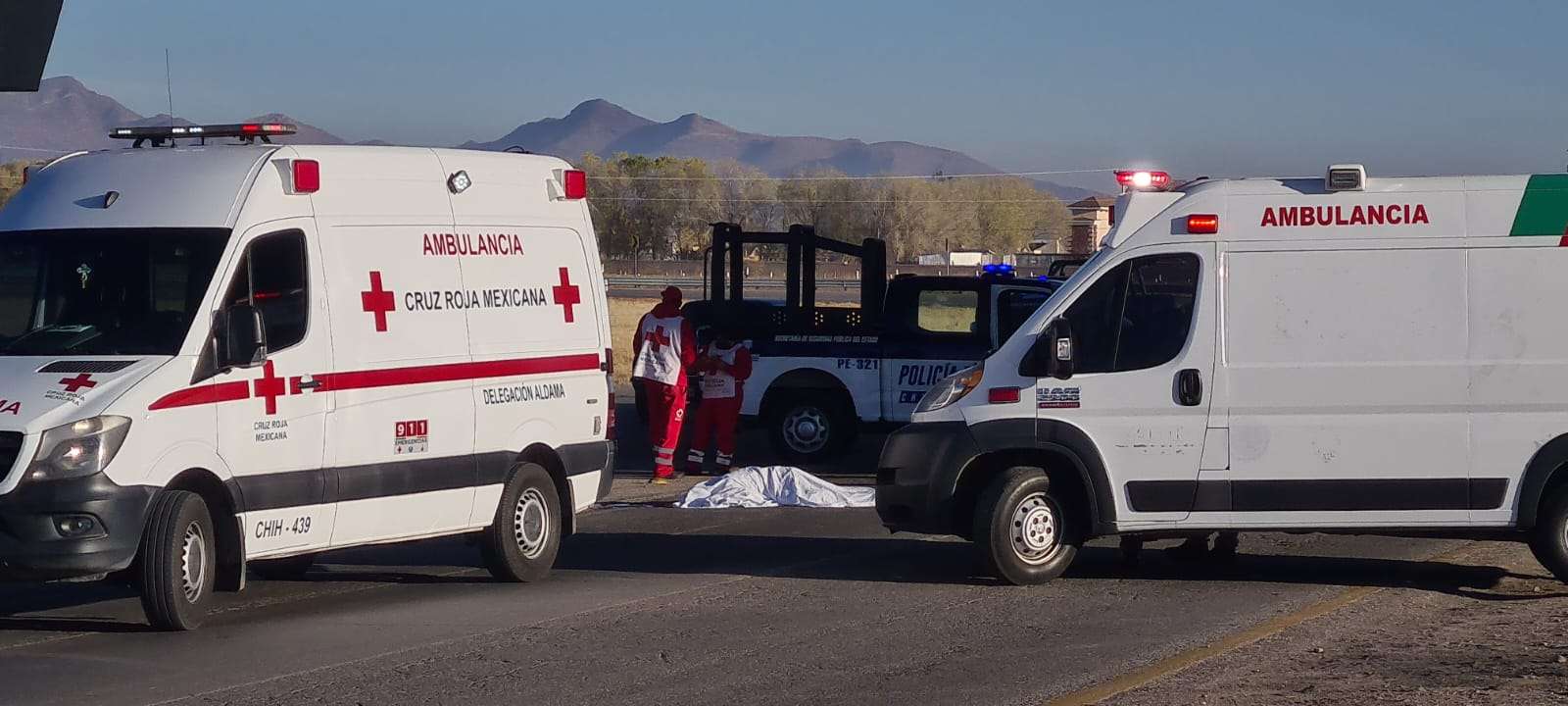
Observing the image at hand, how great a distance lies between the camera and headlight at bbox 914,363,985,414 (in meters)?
10.6

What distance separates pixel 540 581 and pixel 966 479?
268 cm

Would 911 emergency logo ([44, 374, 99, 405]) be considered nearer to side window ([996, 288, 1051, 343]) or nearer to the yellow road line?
the yellow road line

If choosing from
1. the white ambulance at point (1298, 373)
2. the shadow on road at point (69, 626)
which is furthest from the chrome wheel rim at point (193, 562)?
the white ambulance at point (1298, 373)

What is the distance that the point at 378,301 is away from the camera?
1004cm

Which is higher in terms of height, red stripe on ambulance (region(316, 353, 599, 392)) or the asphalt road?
red stripe on ambulance (region(316, 353, 599, 392))

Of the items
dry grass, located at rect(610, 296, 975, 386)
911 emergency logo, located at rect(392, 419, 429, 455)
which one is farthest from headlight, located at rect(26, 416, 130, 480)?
dry grass, located at rect(610, 296, 975, 386)

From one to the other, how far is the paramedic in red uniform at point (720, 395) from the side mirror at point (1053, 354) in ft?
23.9

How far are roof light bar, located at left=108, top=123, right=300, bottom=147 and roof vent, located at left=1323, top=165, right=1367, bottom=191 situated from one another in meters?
6.03

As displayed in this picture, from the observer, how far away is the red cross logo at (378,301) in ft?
32.8

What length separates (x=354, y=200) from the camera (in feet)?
33.2

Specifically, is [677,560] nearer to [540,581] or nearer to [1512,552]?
[540,581]

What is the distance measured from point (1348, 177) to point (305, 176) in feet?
19.0

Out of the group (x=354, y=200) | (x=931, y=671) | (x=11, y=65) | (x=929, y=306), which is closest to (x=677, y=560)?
(x=354, y=200)

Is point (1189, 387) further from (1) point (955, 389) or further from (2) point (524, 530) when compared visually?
(2) point (524, 530)
